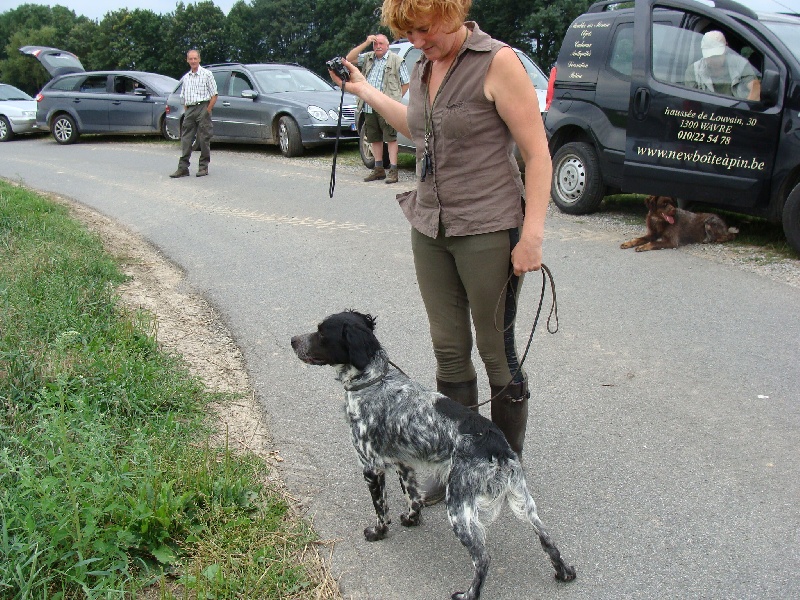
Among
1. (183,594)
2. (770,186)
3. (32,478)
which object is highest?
(770,186)

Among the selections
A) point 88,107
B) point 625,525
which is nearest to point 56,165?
point 88,107

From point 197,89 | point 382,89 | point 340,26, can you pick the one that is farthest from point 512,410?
point 340,26

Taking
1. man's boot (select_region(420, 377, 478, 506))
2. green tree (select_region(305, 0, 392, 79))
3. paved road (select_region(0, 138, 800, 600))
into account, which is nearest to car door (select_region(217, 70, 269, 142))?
paved road (select_region(0, 138, 800, 600))

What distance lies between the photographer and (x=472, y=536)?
9.16ft

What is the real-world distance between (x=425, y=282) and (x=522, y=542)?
1.17 m

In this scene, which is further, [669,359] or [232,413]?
[669,359]

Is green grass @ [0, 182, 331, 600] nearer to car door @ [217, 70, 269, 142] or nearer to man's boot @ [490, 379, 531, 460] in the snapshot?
man's boot @ [490, 379, 531, 460]

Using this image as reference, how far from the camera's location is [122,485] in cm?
316

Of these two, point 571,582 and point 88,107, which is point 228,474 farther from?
point 88,107

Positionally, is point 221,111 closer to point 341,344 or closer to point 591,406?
point 591,406

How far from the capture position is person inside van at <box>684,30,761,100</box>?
7152 mm

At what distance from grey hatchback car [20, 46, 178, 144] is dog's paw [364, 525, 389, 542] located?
53.3 ft

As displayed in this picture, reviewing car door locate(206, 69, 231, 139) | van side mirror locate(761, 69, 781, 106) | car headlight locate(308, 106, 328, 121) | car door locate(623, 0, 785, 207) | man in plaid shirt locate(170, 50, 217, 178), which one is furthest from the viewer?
car door locate(206, 69, 231, 139)

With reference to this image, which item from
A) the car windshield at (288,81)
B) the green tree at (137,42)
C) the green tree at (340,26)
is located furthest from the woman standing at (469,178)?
the green tree at (137,42)
